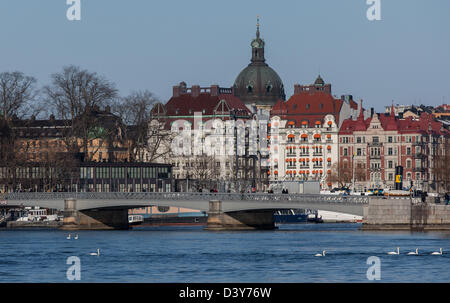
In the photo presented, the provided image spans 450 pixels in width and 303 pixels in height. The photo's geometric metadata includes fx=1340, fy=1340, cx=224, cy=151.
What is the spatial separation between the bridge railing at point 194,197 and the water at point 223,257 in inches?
111

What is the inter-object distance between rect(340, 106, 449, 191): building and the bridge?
71.9 meters

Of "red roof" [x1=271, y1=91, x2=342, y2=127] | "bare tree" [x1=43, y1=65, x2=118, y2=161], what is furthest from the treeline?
"red roof" [x1=271, y1=91, x2=342, y2=127]

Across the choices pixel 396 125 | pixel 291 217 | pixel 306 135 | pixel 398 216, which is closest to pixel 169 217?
pixel 291 217

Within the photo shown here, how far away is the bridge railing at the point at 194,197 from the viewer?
10369cm

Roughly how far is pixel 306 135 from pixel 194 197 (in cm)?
8831

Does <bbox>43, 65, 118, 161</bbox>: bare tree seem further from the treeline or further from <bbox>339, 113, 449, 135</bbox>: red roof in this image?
<bbox>339, 113, 449, 135</bbox>: red roof

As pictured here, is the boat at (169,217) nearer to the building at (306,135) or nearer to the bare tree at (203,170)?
the bare tree at (203,170)

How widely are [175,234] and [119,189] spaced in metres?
29.3

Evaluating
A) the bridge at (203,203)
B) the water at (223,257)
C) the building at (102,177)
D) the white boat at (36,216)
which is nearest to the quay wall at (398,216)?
the bridge at (203,203)

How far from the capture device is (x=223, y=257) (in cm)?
7694
